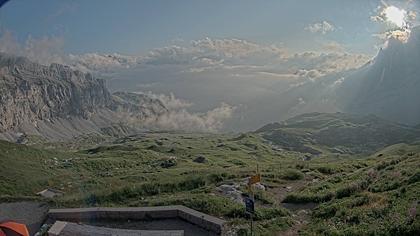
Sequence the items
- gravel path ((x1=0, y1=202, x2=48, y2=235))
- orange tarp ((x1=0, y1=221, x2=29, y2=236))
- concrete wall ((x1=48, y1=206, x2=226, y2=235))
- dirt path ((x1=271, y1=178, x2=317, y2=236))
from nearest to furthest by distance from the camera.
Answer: orange tarp ((x1=0, y1=221, x2=29, y2=236)) < dirt path ((x1=271, y1=178, x2=317, y2=236)) < concrete wall ((x1=48, y1=206, x2=226, y2=235)) < gravel path ((x1=0, y1=202, x2=48, y2=235))

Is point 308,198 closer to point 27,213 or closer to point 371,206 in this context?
point 371,206

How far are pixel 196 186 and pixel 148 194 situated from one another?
3496mm

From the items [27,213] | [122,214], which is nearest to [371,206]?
[122,214]

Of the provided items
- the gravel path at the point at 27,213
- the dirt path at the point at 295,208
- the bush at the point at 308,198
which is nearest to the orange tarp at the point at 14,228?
the gravel path at the point at 27,213

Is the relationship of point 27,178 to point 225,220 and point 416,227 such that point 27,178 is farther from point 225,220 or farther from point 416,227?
point 416,227

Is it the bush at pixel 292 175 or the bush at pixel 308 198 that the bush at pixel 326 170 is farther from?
the bush at pixel 308 198

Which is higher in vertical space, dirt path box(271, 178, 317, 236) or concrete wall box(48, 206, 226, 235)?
concrete wall box(48, 206, 226, 235)

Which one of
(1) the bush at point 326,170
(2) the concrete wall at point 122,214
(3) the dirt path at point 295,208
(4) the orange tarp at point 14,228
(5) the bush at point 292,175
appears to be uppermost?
(4) the orange tarp at point 14,228

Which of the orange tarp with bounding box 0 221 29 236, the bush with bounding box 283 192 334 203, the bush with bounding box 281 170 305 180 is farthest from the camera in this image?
the bush with bounding box 281 170 305 180

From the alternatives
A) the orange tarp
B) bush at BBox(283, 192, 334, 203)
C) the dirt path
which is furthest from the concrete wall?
bush at BBox(283, 192, 334, 203)

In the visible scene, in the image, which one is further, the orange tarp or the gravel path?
the gravel path

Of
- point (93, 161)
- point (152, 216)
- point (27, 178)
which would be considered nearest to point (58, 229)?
point (152, 216)

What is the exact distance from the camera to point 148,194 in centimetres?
2527

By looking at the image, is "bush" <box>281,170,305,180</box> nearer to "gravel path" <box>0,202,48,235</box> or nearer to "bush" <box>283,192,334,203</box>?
"bush" <box>283,192,334,203</box>
